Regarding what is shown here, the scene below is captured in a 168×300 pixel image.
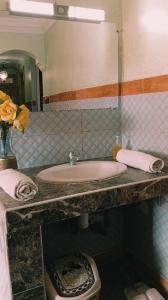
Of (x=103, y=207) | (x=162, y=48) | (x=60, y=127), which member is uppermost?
(x=162, y=48)

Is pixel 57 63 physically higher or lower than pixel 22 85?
higher

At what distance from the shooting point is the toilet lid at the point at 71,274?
139 centimetres

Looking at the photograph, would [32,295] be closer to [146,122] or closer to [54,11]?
[146,122]

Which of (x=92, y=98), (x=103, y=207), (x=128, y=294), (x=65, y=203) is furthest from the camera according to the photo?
(x=92, y=98)

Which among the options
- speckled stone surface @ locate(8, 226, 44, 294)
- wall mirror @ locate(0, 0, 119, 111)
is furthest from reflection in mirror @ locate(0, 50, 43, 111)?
speckled stone surface @ locate(8, 226, 44, 294)

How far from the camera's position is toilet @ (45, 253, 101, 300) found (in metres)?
1.37

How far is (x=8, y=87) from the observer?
1.57 meters

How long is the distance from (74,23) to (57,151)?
0.81m

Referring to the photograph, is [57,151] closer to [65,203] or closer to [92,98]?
[92,98]

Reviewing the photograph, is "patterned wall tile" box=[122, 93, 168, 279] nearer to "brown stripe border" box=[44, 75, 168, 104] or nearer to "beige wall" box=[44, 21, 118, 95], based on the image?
"brown stripe border" box=[44, 75, 168, 104]

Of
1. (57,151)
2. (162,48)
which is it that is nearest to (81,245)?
(57,151)

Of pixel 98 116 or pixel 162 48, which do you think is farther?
pixel 98 116

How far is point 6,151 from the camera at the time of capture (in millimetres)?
1528

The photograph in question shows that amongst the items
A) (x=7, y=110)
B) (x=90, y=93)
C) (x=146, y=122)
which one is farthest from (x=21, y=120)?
→ (x=146, y=122)
